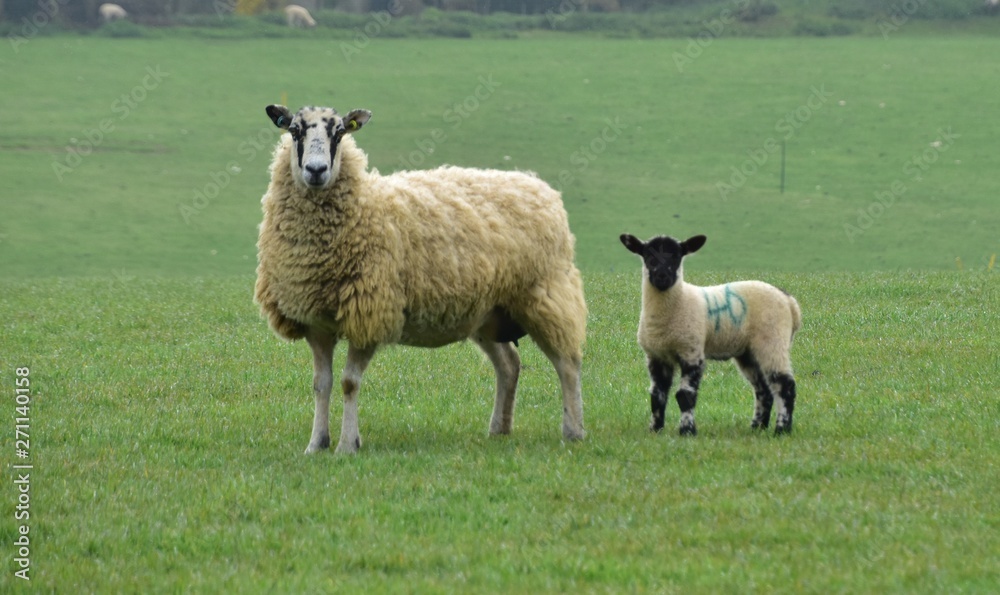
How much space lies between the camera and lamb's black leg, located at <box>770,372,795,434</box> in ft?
29.5

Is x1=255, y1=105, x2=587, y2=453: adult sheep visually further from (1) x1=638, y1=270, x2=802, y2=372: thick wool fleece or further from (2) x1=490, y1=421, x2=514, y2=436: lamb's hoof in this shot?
(1) x1=638, y1=270, x2=802, y2=372: thick wool fleece

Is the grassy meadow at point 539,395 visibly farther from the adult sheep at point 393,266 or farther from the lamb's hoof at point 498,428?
the adult sheep at point 393,266

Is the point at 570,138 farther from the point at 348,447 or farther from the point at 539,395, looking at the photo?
the point at 348,447

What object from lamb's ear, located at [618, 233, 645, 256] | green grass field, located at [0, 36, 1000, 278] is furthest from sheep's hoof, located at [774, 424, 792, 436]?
green grass field, located at [0, 36, 1000, 278]

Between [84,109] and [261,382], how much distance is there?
29554mm

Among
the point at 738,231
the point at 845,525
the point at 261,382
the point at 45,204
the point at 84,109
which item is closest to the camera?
the point at 845,525

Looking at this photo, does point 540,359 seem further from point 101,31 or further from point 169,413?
point 101,31

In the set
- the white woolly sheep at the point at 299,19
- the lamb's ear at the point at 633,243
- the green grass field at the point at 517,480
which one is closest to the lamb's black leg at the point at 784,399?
the green grass field at the point at 517,480

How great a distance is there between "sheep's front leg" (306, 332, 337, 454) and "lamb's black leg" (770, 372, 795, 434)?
2.85 meters

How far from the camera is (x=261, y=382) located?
1204cm

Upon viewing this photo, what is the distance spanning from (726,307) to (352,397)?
246 centimetres

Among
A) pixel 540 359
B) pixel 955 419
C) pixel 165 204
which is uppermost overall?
pixel 955 419

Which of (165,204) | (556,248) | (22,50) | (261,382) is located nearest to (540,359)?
(261,382)

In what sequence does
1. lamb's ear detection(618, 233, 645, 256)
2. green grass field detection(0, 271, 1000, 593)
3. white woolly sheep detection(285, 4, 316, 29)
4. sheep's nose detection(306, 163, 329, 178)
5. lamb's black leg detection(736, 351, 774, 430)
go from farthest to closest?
white woolly sheep detection(285, 4, 316, 29) → lamb's black leg detection(736, 351, 774, 430) → lamb's ear detection(618, 233, 645, 256) → sheep's nose detection(306, 163, 329, 178) → green grass field detection(0, 271, 1000, 593)
